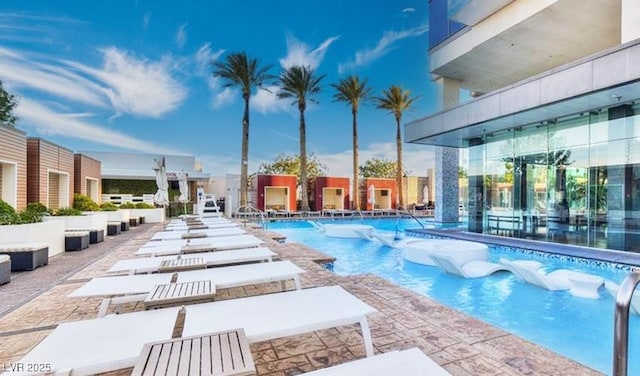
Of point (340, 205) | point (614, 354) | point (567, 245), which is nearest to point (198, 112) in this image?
point (340, 205)

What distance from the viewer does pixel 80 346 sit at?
192cm

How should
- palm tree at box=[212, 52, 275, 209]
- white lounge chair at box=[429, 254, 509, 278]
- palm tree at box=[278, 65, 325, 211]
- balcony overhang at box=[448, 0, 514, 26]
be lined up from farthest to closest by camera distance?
palm tree at box=[278, 65, 325, 211] < palm tree at box=[212, 52, 275, 209] < balcony overhang at box=[448, 0, 514, 26] < white lounge chair at box=[429, 254, 509, 278]

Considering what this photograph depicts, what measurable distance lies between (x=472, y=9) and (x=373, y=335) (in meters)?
12.1

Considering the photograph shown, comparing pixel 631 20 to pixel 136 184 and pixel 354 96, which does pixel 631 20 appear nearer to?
pixel 354 96

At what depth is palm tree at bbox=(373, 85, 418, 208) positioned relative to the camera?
71.3 feet

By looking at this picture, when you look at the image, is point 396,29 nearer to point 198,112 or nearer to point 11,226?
point 198,112

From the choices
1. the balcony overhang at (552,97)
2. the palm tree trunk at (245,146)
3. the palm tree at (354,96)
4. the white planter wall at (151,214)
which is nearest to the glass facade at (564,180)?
the balcony overhang at (552,97)

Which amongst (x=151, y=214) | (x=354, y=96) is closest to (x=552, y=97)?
(x=354, y=96)

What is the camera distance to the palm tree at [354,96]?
846 inches

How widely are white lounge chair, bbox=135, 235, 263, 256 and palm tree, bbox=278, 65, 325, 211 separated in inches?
561

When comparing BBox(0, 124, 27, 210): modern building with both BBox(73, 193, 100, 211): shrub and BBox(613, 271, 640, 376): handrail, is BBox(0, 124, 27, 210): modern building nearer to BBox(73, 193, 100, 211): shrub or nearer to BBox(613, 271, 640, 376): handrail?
BBox(73, 193, 100, 211): shrub

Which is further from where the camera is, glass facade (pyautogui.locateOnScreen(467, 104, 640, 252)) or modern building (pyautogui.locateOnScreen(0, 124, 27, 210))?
modern building (pyautogui.locateOnScreen(0, 124, 27, 210))

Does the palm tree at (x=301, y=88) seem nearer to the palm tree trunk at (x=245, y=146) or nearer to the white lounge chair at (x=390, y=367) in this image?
the palm tree trunk at (x=245, y=146)

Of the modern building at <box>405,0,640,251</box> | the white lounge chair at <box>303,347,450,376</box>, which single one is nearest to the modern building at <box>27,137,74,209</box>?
the white lounge chair at <box>303,347,450,376</box>
